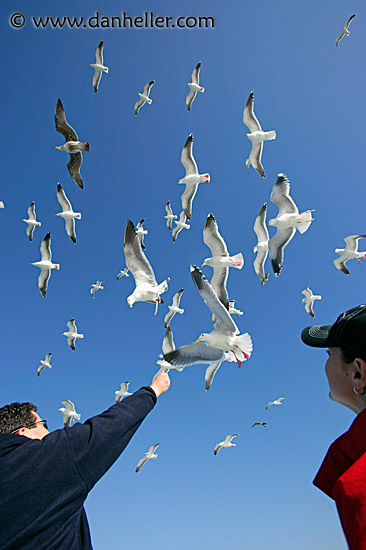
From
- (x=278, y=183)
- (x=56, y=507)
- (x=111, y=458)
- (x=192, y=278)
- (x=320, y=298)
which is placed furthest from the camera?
(x=320, y=298)

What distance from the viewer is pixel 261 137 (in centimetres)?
1070

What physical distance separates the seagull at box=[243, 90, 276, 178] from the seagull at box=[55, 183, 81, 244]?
5.29 meters

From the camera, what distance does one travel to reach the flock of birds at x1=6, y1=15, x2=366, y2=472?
262 inches

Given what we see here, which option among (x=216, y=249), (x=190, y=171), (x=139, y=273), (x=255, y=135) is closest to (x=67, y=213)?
(x=190, y=171)

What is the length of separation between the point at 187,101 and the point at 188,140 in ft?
7.22

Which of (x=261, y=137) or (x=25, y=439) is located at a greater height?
(x=261, y=137)

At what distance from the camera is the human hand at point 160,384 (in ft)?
7.02

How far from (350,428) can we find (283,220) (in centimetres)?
886

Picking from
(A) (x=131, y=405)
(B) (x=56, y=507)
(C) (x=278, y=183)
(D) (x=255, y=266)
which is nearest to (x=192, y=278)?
(A) (x=131, y=405)

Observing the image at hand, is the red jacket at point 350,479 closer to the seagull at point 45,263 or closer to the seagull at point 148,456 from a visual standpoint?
the seagull at point 45,263

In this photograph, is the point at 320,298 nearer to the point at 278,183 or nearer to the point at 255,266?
the point at 255,266

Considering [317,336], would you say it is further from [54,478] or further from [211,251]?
[211,251]

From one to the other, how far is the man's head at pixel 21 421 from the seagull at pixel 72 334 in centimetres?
1365

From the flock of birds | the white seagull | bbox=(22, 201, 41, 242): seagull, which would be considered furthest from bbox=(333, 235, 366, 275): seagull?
bbox=(22, 201, 41, 242): seagull
